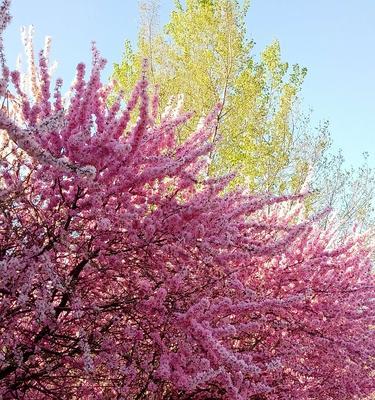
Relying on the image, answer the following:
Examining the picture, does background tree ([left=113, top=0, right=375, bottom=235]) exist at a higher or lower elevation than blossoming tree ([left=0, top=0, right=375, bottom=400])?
higher

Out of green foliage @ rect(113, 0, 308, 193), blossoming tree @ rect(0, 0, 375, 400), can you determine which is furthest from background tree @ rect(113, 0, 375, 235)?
blossoming tree @ rect(0, 0, 375, 400)

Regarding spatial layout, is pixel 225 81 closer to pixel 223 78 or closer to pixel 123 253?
pixel 223 78

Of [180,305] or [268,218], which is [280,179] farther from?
[180,305]

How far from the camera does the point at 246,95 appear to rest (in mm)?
12133

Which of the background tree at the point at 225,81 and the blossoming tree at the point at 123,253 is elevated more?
the background tree at the point at 225,81

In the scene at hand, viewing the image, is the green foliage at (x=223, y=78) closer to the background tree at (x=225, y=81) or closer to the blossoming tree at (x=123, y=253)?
the background tree at (x=225, y=81)

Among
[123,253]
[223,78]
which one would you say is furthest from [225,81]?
[123,253]

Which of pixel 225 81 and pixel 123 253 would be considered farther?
pixel 225 81

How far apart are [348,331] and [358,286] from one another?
49 centimetres

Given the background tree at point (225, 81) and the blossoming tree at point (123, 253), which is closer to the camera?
the blossoming tree at point (123, 253)

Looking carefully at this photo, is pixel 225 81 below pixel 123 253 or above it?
above

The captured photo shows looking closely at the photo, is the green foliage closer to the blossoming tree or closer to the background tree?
the background tree

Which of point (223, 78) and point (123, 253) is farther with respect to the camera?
point (223, 78)

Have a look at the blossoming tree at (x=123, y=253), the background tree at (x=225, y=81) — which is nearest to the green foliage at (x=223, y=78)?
the background tree at (x=225, y=81)
